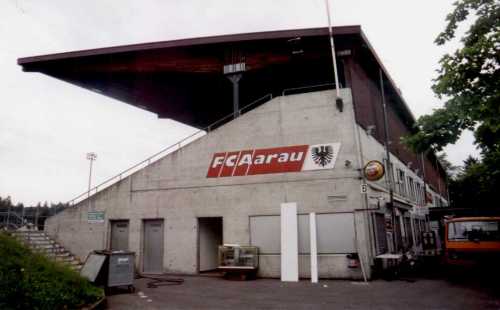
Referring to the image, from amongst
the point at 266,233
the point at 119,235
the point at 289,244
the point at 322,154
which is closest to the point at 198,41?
the point at 322,154

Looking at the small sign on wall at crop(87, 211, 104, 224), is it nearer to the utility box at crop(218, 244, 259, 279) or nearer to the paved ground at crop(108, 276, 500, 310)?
the paved ground at crop(108, 276, 500, 310)

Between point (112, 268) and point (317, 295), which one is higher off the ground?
point (112, 268)

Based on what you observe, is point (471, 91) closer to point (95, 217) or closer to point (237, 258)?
point (237, 258)

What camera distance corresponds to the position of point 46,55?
2264 cm

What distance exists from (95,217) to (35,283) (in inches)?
473

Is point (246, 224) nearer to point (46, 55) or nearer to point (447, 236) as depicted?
point (447, 236)

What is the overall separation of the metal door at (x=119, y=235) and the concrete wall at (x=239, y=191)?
36 centimetres

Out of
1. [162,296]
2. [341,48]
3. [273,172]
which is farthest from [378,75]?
[162,296]

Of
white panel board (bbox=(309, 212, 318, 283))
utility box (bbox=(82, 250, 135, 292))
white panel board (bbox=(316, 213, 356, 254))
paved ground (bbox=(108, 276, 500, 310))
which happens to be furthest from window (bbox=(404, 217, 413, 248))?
utility box (bbox=(82, 250, 135, 292))

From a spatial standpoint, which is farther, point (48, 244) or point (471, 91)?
point (48, 244)

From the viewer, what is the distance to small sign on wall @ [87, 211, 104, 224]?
19703mm

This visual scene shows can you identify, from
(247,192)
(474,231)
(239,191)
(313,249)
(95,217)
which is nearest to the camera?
(474,231)

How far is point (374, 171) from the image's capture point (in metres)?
15.0

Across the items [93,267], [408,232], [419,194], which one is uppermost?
[419,194]
